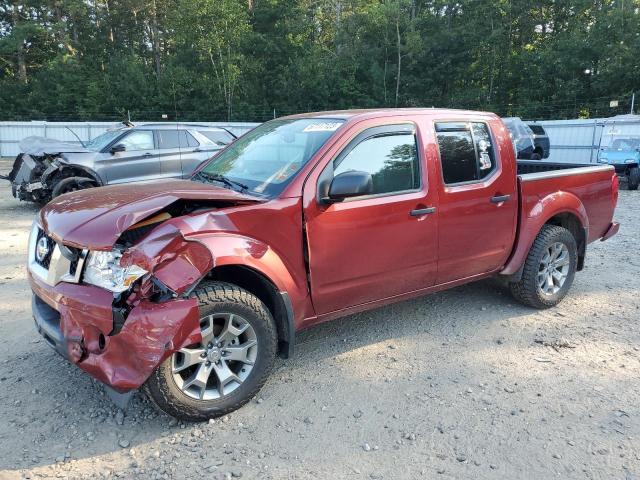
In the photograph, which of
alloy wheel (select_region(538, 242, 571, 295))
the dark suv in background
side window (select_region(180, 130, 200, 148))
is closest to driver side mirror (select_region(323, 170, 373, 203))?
alloy wheel (select_region(538, 242, 571, 295))

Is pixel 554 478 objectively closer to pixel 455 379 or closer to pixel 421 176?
pixel 455 379

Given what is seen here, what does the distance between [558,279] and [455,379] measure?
207 cm

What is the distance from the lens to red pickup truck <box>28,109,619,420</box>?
2.71 m

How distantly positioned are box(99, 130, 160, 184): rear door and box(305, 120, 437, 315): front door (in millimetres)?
7526

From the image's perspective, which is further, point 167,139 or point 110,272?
point 167,139

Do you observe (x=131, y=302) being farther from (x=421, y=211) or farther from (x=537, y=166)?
(x=537, y=166)

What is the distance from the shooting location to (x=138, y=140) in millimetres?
10469

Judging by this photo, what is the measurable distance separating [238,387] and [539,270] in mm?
3157

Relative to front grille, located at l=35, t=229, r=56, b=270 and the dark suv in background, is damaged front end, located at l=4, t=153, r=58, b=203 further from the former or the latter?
the dark suv in background

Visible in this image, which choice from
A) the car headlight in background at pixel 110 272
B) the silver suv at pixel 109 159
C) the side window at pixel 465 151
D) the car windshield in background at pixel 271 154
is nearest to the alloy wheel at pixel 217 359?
the car headlight in background at pixel 110 272

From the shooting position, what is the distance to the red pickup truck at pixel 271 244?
2.71 m

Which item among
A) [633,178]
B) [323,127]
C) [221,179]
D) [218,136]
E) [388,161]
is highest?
[323,127]

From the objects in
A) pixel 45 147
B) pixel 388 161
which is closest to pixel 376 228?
pixel 388 161

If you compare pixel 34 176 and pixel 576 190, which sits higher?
pixel 576 190
